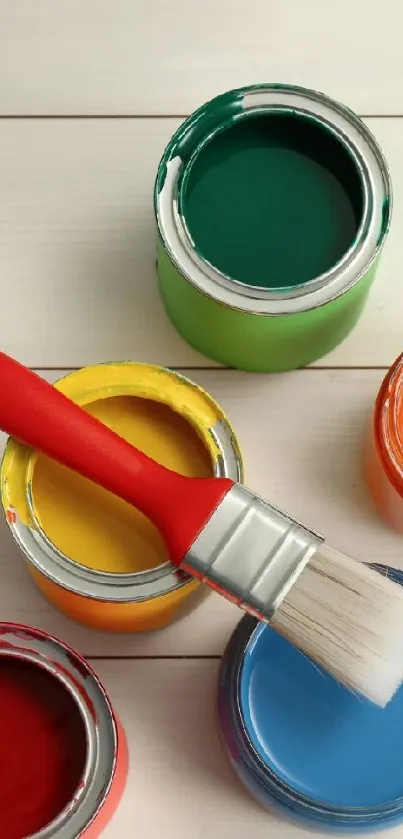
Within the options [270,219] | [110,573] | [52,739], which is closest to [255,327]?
[270,219]

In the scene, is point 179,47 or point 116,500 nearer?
point 116,500

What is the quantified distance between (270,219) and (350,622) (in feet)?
0.98

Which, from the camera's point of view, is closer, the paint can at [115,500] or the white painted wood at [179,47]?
the paint can at [115,500]

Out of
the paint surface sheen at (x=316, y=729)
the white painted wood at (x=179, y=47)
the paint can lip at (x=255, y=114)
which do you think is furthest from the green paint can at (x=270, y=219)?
the paint surface sheen at (x=316, y=729)

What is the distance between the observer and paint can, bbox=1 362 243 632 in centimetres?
75

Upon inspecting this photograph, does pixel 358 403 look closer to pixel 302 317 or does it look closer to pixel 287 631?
pixel 302 317

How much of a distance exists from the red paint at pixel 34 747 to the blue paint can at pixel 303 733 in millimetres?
111

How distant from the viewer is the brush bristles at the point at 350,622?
0.68 meters

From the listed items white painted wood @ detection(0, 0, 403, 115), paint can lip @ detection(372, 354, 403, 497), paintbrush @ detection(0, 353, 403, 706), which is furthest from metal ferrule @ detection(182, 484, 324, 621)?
white painted wood @ detection(0, 0, 403, 115)

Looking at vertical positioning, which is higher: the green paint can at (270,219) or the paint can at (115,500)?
the green paint can at (270,219)

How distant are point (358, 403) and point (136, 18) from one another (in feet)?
1.19

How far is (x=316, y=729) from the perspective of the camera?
76 centimetres

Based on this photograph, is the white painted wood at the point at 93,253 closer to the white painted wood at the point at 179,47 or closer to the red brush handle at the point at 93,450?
the white painted wood at the point at 179,47

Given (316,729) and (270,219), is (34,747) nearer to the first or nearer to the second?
(316,729)
